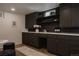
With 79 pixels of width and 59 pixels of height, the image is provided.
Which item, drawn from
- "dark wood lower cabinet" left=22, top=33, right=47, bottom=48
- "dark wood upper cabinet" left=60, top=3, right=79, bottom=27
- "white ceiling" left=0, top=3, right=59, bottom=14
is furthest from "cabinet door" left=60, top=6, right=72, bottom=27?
"white ceiling" left=0, top=3, right=59, bottom=14

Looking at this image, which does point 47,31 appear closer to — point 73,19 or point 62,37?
point 62,37

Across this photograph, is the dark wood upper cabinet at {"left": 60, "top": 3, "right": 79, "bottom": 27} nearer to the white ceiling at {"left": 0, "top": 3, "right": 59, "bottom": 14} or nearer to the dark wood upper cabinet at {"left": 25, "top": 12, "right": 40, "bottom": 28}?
the dark wood upper cabinet at {"left": 25, "top": 12, "right": 40, "bottom": 28}

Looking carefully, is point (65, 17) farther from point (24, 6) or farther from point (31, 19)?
point (24, 6)

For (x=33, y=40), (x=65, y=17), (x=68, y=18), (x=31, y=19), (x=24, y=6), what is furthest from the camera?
(x=65, y=17)

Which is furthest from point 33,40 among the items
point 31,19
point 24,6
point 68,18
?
point 68,18

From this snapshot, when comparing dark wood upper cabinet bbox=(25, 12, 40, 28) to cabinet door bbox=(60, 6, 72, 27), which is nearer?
dark wood upper cabinet bbox=(25, 12, 40, 28)

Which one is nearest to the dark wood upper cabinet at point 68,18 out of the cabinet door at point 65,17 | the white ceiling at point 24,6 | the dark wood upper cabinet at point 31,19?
the cabinet door at point 65,17

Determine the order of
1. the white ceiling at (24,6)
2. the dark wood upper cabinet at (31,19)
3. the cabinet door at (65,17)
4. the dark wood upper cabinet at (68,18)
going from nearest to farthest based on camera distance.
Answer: the white ceiling at (24,6) → the dark wood upper cabinet at (31,19) → the dark wood upper cabinet at (68,18) → the cabinet door at (65,17)

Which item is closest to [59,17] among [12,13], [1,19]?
[12,13]

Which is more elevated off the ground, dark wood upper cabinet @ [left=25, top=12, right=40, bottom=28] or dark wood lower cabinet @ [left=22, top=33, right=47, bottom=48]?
dark wood upper cabinet @ [left=25, top=12, right=40, bottom=28]

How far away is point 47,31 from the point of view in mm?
1772

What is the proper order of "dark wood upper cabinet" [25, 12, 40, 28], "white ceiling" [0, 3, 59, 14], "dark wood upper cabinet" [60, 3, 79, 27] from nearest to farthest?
"white ceiling" [0, 3, 59, 14] < "dark wood upper cabinet" [25, 12, 40, 28] < "dark wood upper cabinet" [60, 3, 79, 27]

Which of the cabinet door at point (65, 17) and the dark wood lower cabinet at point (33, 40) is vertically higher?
the cabinet door at point (65, 17)

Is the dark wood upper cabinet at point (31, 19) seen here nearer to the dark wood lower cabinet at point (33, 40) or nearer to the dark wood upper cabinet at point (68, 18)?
the dark wood lower cabinet at point (33, 40)
